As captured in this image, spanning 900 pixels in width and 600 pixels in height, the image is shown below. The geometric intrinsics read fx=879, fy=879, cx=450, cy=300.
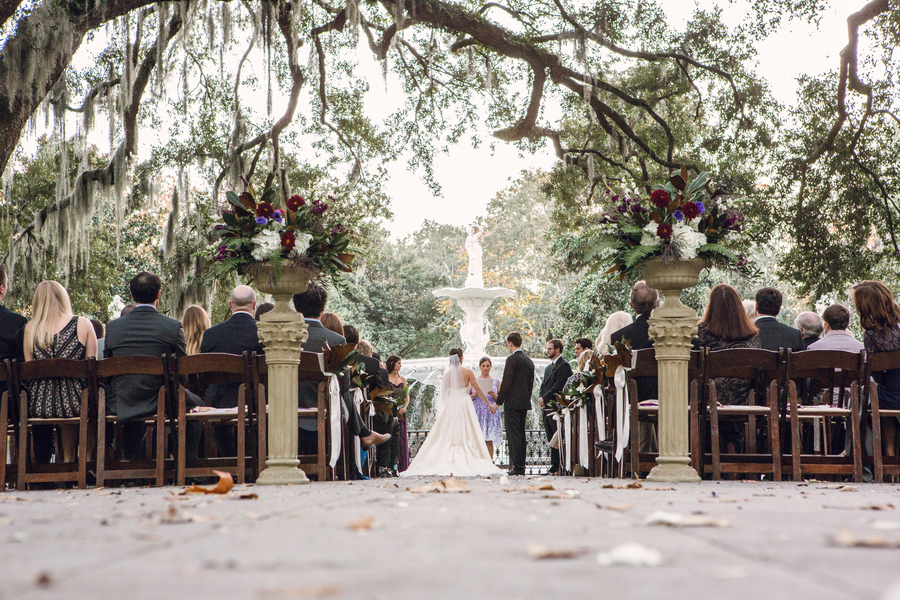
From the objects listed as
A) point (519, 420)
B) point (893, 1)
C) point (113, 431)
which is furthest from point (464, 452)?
point (893, 1)

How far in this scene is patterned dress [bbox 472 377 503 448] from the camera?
14500 mm

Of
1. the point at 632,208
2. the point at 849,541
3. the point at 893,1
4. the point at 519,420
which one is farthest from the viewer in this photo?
the point at 893,1

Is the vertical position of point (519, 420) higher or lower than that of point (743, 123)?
lower

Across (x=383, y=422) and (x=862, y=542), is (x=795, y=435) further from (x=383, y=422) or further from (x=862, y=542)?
(x=383, y=422)

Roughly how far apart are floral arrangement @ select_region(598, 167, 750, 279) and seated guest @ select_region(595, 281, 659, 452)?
1120mm

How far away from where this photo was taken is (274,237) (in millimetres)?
6266

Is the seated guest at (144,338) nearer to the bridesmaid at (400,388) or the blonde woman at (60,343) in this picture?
the blonde woman at (60,343)

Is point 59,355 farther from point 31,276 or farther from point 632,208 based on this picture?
point 31,276

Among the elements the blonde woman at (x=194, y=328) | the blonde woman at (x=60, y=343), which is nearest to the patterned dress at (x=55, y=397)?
the blonde woman at (x=60, y=343)

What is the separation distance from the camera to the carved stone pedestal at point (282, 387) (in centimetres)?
623

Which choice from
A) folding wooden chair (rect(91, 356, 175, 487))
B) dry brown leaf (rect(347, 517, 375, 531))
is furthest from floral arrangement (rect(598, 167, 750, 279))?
dry brown leaf (rect(347, 517, 375, 531))

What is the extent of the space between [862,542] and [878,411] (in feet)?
15.2

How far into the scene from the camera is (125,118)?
41.6ft

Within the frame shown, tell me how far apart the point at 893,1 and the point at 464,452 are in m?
8.80
